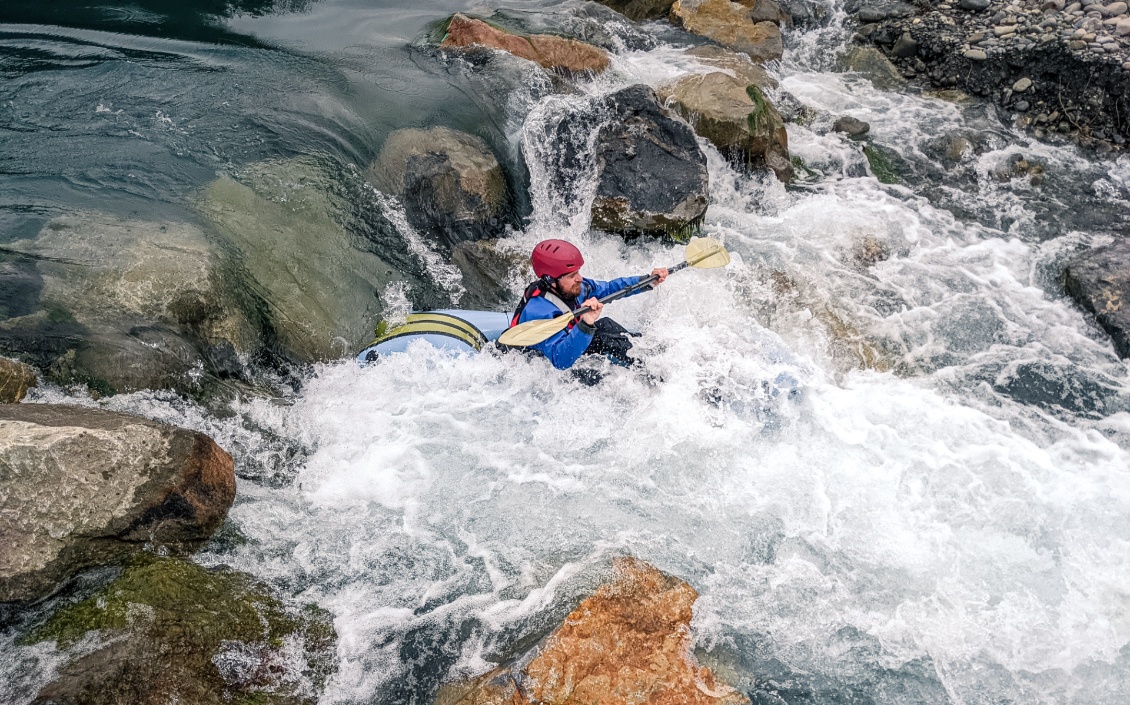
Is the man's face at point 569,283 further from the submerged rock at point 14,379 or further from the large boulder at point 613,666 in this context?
the submerged rock at point 14,379

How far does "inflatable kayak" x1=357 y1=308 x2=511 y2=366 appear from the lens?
5.45 m

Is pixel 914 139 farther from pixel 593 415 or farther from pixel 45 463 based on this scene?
pixel 45 463

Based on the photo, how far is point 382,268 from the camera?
6.41m

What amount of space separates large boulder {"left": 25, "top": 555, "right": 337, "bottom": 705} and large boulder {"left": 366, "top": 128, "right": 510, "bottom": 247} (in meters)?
3.63

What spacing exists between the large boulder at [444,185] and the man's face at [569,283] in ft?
5.86

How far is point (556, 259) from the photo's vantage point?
515 cm

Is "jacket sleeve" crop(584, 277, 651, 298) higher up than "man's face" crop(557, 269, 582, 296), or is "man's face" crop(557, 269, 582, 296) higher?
"man's face" crop(557, 269, 582, 296)

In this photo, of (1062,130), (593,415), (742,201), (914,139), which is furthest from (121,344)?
(1062,130)

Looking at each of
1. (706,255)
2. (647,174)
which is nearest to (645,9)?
(647,174)

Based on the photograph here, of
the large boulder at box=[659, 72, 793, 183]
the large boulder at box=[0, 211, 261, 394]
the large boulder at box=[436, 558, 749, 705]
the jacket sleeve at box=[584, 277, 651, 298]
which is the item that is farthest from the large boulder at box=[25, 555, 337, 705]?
the large boulder at box=[659, 72, 793, 183]

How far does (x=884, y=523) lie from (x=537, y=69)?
6.01 metres

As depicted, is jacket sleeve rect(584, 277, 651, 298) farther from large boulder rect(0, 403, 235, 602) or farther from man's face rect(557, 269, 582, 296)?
large boulder rect(0, 403, 235, 602)

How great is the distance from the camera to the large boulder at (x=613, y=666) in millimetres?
3447

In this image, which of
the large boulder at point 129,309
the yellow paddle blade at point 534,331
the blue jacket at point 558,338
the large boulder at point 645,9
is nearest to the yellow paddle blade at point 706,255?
the blue jacket at point 558,338
